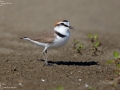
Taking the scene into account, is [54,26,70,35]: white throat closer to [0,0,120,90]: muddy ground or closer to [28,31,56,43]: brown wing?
[28,31,56,43]: brown wing

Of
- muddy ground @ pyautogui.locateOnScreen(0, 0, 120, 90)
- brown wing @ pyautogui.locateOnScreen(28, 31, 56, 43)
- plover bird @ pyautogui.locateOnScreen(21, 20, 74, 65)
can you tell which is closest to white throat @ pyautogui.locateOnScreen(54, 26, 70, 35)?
plover bird @ pyautogui.locateOnScreen(21, 20, 74, 65)

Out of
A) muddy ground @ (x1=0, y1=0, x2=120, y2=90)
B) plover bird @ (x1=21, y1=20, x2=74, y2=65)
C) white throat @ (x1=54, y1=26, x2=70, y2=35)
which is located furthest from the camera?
white throat @ (x1=54, y1=26, x2=70, y2=35)

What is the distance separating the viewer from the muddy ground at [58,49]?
7758mm

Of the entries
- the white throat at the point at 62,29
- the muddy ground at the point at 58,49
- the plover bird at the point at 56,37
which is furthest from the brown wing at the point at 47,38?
the muddy ground at the point at 58,49

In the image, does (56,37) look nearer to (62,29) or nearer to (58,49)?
(62,29)

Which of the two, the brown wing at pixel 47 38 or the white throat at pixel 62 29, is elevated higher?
the white throat at pixel 62 29

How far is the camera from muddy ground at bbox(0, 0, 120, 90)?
305 inches

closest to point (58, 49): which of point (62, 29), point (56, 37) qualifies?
point (62, 29)

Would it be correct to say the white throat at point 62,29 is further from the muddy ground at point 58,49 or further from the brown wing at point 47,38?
the muddy ground at point 58,49

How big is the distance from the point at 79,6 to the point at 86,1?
764 mm

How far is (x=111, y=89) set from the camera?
268 inches

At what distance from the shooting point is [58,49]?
1161cm

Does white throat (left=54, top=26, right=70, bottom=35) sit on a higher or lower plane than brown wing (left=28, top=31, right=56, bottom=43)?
higher

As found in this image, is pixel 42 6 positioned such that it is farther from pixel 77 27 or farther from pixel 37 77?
pixel 37 77
